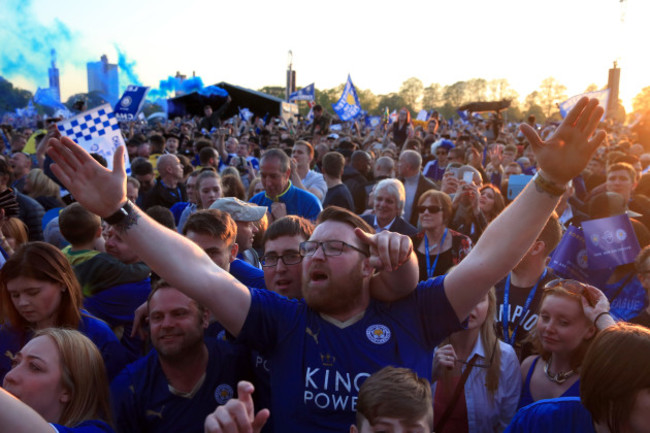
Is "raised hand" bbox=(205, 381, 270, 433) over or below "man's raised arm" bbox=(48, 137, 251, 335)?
below

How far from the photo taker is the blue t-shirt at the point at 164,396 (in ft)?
7.77

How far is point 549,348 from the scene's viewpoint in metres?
2.67

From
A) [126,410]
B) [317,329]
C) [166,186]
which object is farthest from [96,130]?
[317,329]

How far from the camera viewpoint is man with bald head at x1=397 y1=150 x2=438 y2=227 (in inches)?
266

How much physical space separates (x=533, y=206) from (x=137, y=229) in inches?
60.8

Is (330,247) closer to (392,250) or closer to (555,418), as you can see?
(392,250)

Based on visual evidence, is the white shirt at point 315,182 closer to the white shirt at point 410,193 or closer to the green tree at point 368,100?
the white shirt at point 410,193

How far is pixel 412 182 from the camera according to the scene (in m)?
6.96

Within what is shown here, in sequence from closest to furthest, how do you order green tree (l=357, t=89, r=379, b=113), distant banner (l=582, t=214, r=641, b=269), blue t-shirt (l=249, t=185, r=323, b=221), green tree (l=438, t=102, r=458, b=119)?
distant banner (l=582, t=214, r=641, b=269) < blue t-shirt (l=249, t=185, r=323, b=221) < green tree (l=438, t=102, r=458, b=119) < green tree (l=357, t=89, r=379, b=113)

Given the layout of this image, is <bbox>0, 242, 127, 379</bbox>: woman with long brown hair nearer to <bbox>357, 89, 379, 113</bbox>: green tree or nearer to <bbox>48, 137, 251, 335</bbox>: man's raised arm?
<bbox>48, 137, 251, 335</bbox>: man's raised arm

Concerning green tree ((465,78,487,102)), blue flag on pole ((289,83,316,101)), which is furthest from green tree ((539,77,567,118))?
blue flag on pole ((289,83,316,101))

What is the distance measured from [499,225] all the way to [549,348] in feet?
3.04

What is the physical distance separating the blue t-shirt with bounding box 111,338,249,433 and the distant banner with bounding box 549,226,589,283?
252 cm

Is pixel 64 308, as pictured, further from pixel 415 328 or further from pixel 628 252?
pixel 628 252
